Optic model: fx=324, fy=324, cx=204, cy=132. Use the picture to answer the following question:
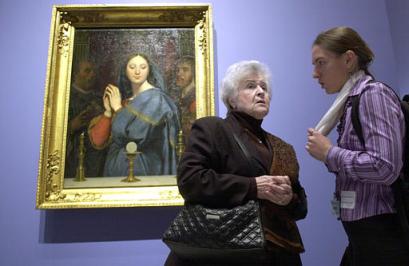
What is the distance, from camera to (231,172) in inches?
46.6

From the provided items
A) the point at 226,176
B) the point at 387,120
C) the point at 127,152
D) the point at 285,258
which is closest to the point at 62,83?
the point at 127,152

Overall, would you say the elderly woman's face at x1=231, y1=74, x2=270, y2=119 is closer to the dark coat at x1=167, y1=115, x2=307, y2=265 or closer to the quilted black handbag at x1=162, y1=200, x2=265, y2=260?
the dark coat at x1=167, y1=115, x2=307, y2=265

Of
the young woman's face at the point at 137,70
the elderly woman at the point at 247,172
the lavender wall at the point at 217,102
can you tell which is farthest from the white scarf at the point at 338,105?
the young woman's face at the point at 137,70

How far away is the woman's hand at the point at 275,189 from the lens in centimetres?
112

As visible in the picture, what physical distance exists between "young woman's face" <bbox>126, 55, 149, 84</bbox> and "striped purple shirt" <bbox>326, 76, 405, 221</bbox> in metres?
1.29

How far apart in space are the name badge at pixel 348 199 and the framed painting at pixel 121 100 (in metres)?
0.96

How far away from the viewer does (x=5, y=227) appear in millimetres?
1895

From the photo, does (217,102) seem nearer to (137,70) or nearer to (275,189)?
(137,70)

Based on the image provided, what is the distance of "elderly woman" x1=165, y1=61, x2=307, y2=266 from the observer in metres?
1.11

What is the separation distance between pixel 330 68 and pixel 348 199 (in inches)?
19.9

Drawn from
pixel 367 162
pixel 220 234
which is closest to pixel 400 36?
pixel 367 162

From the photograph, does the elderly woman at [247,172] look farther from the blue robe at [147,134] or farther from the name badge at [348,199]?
the blue robe at [147,134]

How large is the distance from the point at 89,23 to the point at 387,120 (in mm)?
1811

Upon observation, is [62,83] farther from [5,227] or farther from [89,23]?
[5,227]
